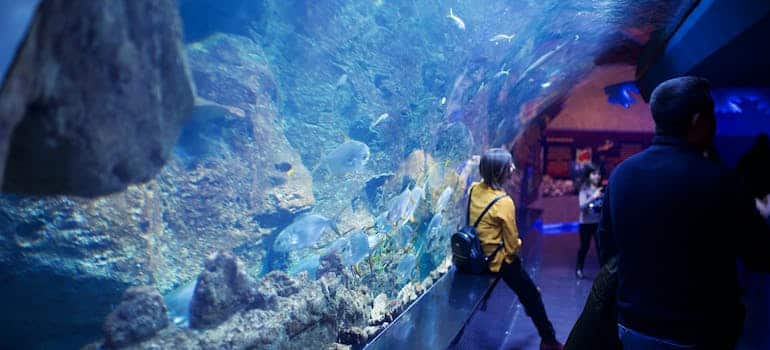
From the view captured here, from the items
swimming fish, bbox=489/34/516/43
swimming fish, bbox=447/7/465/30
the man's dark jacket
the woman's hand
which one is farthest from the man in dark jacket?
swimming fish, bbox=489/34/516/43

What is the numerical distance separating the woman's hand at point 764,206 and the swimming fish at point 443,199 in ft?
15.2

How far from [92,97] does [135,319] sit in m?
1.91

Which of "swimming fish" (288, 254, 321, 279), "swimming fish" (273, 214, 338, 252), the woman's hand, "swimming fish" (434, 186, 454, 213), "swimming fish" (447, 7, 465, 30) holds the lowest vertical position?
"swimming fish" (288, 254, 321, 279)

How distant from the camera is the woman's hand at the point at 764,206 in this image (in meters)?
1.68

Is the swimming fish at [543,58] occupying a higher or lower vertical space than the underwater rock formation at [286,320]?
higher

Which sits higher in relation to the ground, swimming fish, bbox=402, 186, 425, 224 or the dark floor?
swimming fish, bbox=402, 186, 425, 224

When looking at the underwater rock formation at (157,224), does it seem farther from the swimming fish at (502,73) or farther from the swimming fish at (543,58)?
the swimming fish at (543,58)

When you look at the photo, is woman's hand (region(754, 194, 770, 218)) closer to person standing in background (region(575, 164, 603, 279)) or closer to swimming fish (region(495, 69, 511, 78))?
person standing in background (region(575, 164, 603, 279))

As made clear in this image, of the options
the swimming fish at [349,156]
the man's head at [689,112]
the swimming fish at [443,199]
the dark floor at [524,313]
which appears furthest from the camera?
the swimming fish at [443,199]

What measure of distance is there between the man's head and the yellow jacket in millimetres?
1829

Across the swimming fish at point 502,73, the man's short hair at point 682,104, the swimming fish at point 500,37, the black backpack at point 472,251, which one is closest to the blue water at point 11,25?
the man's short hair at point 682,104

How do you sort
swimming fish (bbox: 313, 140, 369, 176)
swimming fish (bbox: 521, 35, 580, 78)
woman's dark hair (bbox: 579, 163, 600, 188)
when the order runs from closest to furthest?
swimming fish (bbox: 313, 140, 369, 176), woman's dark hair (bbox: 579, 163, 600, 188), swimming fish (bbox: 521, 35, 580, 78)

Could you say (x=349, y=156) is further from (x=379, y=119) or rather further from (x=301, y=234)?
(x=379, y=119)

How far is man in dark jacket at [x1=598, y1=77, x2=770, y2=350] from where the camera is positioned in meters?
1.38
